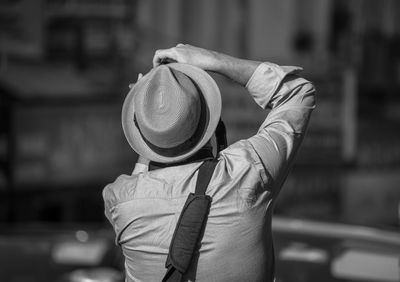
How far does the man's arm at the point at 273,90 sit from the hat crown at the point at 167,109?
14cm

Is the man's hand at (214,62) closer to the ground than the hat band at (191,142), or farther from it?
farther from it

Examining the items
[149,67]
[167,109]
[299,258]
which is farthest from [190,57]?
[149,67]

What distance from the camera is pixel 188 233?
8.59 ft

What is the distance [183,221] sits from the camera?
2.63 metres

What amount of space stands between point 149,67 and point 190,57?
1112 centimetres

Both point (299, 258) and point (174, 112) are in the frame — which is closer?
point (174, 112)

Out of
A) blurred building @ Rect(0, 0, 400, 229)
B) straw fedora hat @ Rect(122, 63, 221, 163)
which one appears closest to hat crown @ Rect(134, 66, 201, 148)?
straw fedora hat @ Rect(122, 63, 221, 163)

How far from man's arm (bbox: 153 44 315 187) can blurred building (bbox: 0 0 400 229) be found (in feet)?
21.8


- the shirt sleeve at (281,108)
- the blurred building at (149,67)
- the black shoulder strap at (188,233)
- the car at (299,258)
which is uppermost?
the shirt sleeve at (281,108)

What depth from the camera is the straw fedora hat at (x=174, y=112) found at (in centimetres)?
269

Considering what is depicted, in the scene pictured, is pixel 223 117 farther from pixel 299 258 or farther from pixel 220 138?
pixel 220 138

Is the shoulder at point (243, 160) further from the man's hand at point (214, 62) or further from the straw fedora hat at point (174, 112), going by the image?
the man's hand at point (214, 62)

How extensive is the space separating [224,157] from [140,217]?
30 centimetres

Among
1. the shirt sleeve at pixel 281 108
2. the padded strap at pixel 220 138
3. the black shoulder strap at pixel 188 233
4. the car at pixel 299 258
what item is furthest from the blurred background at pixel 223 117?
the black shoulder strap at pixel 188 233
